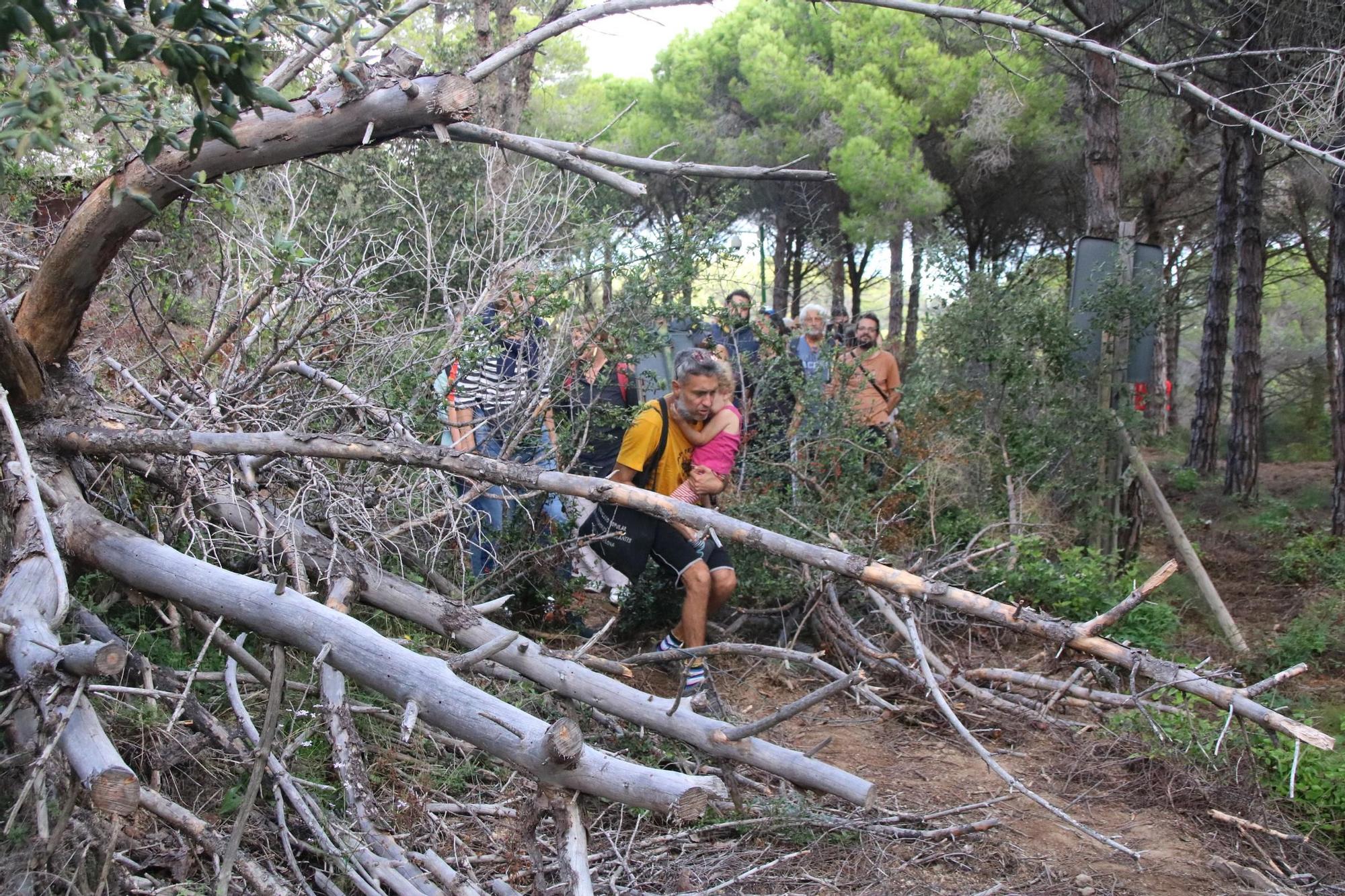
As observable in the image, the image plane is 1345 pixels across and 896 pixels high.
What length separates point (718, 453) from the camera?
531cm

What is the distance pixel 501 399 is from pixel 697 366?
3.45 feet

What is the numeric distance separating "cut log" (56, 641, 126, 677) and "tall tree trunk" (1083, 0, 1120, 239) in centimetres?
740

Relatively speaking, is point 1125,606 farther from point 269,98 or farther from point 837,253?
point 837,253

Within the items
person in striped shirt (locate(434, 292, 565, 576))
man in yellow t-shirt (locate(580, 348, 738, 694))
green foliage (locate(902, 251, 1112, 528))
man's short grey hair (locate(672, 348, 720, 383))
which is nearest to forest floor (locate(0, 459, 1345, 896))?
man in yellow t-shirt (locate(580, 348, 738, 694))

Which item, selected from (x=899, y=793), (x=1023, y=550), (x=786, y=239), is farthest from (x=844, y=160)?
(x=899, y=793)

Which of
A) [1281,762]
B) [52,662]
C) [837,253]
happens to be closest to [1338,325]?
[1281,762]

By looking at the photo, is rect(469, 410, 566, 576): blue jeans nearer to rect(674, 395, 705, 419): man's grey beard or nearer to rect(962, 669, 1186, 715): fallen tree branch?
rect(674, 395, 705, 419): man's grey beard

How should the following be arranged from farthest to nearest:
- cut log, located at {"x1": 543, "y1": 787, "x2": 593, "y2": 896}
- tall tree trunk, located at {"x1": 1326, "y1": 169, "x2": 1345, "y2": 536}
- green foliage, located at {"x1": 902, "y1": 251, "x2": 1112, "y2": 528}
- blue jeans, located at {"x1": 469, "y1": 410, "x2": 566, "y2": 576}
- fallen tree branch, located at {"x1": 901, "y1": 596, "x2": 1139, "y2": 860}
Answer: tall tree trunk, located at {"x1": 1326, "y1": 169, "x2": 1345, "y2": 536}, green foliage, located at {"x1": 902, "y1": 251, "x2": 1112, "y2": 528}, blue jeans, located at {"x1": 469, "y1": 410, "x2": 566, "y2": 576}, fallen tree branch, located at {"x1": 901, "y1": 596, "x2": 1139, "y2": 860}, cut log, located at {"x1": 543, "y1": 787, "x2": 593, "y2": 896}

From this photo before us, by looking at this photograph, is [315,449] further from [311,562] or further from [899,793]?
[899,793]

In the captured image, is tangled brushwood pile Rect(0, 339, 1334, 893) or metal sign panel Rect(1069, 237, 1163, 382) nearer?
tangled brushwood pile Rect(0, 339, 1334, 893)

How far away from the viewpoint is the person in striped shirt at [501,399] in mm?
5109

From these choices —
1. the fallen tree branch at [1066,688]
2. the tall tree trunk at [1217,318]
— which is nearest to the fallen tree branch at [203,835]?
the fallen tree branch at [1066,688]

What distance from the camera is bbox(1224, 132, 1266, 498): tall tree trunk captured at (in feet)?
34.6

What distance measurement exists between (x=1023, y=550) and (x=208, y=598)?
4.56m
